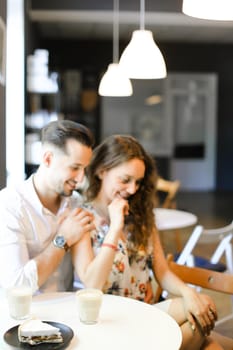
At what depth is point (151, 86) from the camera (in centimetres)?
1245

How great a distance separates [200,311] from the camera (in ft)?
7.74

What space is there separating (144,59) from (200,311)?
4.87 feet

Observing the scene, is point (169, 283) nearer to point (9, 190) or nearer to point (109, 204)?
point (109, 204)

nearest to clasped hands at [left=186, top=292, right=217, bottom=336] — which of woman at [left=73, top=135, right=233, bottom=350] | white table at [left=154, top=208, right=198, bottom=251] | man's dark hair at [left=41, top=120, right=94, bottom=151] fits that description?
woman at [left=73, top=135, right=233, bottom=350]

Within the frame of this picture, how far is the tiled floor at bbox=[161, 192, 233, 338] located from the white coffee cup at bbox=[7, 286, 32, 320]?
8.83 feet

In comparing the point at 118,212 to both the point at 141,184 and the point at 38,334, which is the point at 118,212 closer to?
the point at 141,184

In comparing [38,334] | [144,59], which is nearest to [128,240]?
[38,334]

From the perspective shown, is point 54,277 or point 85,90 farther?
point 85,90

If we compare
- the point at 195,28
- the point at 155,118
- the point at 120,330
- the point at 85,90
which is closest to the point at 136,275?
the point at 120,330

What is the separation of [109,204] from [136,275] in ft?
1.18

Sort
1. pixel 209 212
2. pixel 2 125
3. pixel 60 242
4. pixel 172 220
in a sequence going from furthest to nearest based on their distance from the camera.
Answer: pixel 209 212, pixel 172 220, pixel 2 125, pixel 60 242

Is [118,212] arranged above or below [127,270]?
above

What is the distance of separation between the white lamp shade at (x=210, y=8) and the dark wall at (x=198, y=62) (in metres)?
9.02

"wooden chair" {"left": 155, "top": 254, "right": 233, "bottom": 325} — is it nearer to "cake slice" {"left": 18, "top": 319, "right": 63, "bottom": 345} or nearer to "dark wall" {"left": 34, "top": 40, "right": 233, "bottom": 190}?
"cake slice" {"left": 18, "top": 319, "right": 63, "bottom": 345}
